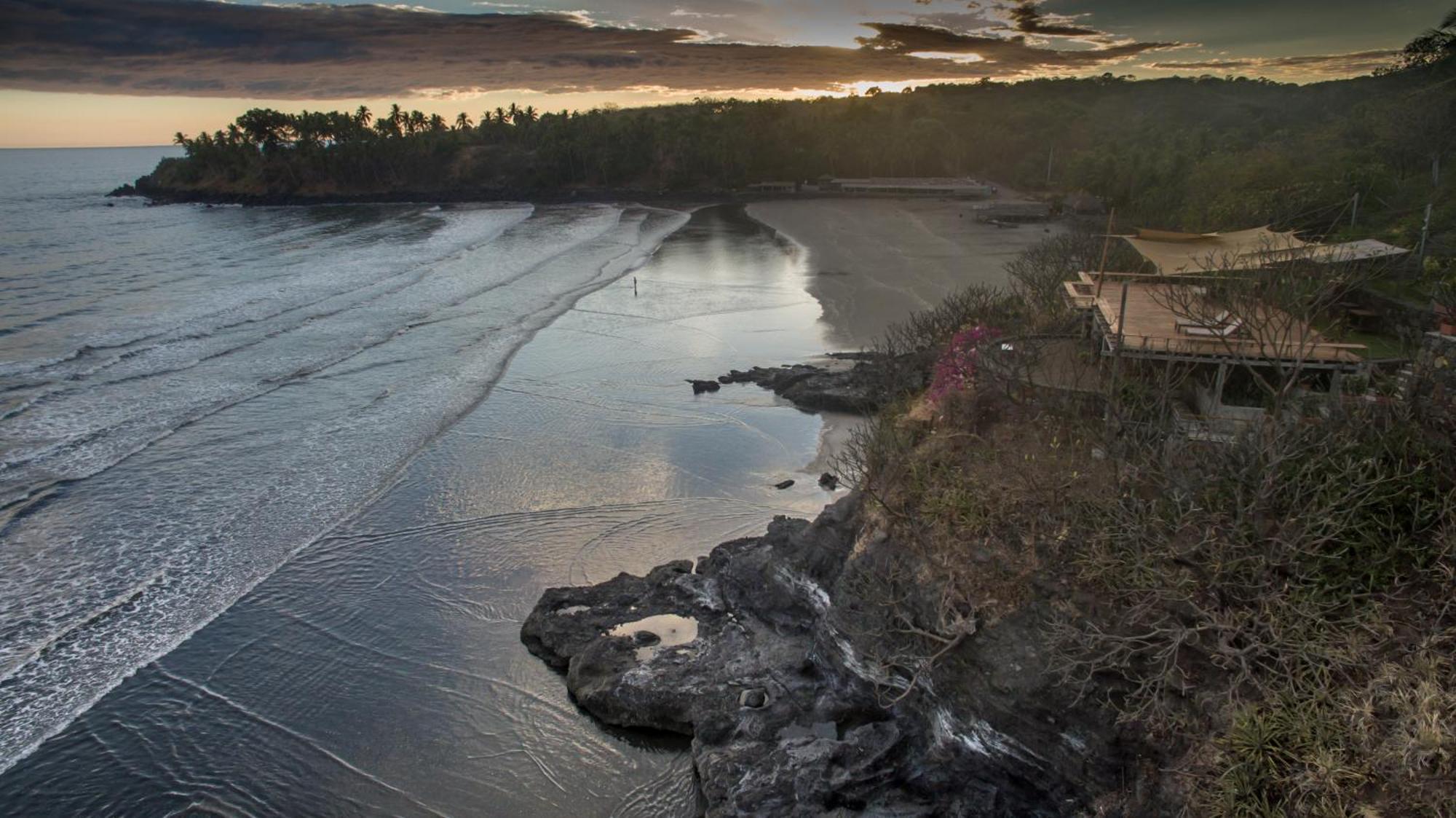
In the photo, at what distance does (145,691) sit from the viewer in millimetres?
15719

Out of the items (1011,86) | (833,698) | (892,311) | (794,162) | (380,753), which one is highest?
(1011,86)

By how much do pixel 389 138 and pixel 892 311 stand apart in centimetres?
10607

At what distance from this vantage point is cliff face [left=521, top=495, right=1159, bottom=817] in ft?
37.1

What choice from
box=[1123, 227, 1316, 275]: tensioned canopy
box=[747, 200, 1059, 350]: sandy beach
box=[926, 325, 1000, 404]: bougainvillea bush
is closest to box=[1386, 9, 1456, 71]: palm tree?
box=[747, 200, 1059, 350]: sandy beach

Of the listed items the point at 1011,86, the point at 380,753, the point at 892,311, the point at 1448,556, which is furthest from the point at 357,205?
the point at 1011,86

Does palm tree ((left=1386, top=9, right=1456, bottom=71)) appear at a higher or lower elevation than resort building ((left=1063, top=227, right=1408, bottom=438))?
higher

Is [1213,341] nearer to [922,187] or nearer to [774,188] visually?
[922,187]

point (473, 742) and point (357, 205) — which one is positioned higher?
point (357, 205)

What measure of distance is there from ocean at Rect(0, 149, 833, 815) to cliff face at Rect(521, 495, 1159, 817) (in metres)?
1.02

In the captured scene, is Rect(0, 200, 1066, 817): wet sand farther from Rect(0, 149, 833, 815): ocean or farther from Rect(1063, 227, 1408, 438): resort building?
Rect(1063, 227, 1408, 438): resort building

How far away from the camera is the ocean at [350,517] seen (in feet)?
46.4

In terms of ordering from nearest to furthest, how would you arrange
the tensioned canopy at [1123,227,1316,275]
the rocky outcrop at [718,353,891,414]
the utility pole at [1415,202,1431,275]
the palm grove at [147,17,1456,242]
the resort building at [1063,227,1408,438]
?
the resort building at [1063,227,1408,438], the tensioned canopy at [1123,227,1316,275], the utility pole at [1415,202,1431,275], the rocky outcrop at [718,353,891,414], the palm grove at [147,17,1456,242]

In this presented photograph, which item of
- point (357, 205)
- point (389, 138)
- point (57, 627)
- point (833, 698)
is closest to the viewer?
point (833, 698)

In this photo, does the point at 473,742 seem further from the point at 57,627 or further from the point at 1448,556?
the point at 1448,556
